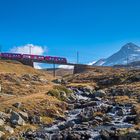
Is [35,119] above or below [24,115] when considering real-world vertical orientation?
below

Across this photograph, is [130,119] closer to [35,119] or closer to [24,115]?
[35,119]

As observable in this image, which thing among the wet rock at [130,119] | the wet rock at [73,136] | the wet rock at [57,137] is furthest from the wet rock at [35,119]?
the wet rock at [130,119]

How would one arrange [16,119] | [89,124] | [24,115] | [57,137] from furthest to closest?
1. [24,115]
2. [89,124]
3. [16,119]
4. [57,137]

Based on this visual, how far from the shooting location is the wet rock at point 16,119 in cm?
7366

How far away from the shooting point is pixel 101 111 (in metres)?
90.9

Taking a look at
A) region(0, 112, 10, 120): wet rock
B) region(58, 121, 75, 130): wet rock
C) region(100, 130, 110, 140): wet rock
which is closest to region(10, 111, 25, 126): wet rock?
region(0, 112, 10, 120): wet rock

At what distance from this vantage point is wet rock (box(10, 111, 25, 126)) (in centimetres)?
7366

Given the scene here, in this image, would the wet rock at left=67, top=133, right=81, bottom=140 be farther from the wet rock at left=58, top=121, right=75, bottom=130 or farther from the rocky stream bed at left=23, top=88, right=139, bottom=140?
the wet rock at left=58, top=121, right=75, bottom=130

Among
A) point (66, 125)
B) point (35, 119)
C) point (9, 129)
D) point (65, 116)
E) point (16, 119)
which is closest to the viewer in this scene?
point (9, 129)

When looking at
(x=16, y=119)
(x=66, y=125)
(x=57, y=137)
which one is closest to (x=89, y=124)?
(x=66, y=125)

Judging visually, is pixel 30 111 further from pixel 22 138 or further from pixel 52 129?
pixel 22 138

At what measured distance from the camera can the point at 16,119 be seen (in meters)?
74.8

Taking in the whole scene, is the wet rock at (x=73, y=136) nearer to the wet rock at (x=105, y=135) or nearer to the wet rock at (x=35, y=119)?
the wet rock at (x=105, y=135)

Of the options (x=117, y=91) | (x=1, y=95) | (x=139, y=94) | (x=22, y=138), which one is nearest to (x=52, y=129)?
(x=22, y=138)
